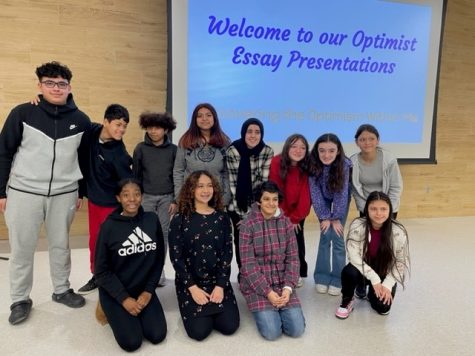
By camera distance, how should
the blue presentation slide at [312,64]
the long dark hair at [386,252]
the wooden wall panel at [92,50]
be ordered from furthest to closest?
the blue presentation slide at [312,64] → the wooden wall panel at [92,50] → the long dark hair at [386,252]

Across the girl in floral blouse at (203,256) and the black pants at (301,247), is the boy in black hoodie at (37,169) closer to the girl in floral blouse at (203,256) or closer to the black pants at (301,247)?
the girl in floral blouse at (203,256)

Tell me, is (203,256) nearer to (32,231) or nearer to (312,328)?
(312,328)

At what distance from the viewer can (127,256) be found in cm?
192

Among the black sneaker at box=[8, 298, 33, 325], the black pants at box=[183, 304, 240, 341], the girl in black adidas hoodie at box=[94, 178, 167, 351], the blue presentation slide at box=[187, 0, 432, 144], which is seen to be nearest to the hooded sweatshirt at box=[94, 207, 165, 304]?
the girl in black adidas hoodie at box=[94, 178, 167, 351]

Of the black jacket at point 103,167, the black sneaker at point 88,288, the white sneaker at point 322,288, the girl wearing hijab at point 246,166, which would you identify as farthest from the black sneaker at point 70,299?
the white sneaker at point 322,288

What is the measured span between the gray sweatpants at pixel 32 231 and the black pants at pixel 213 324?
858mm

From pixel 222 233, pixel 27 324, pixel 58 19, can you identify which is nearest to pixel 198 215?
pixel 222 233

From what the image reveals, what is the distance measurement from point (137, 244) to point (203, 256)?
35 centimetres

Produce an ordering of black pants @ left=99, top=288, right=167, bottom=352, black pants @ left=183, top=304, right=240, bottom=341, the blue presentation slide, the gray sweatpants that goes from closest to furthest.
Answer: black pants @ left=99, top=288, right=167, bottom=352, black pants @ left=183, top=304, right=240, bottom=341, the gray sweatpants, the blue presentation slide

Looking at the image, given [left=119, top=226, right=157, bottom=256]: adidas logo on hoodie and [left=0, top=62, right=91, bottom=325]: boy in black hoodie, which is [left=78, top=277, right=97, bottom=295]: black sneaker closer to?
[left=0, top=62, right=91, bottom=325]: boy in black hoodie

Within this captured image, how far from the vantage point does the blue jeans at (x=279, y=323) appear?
1905mm

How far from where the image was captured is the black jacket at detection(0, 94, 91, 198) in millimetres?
1952

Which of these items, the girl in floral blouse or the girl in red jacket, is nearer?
the girl in floral blouse

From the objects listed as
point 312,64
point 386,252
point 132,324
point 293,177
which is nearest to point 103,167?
point 132,324
